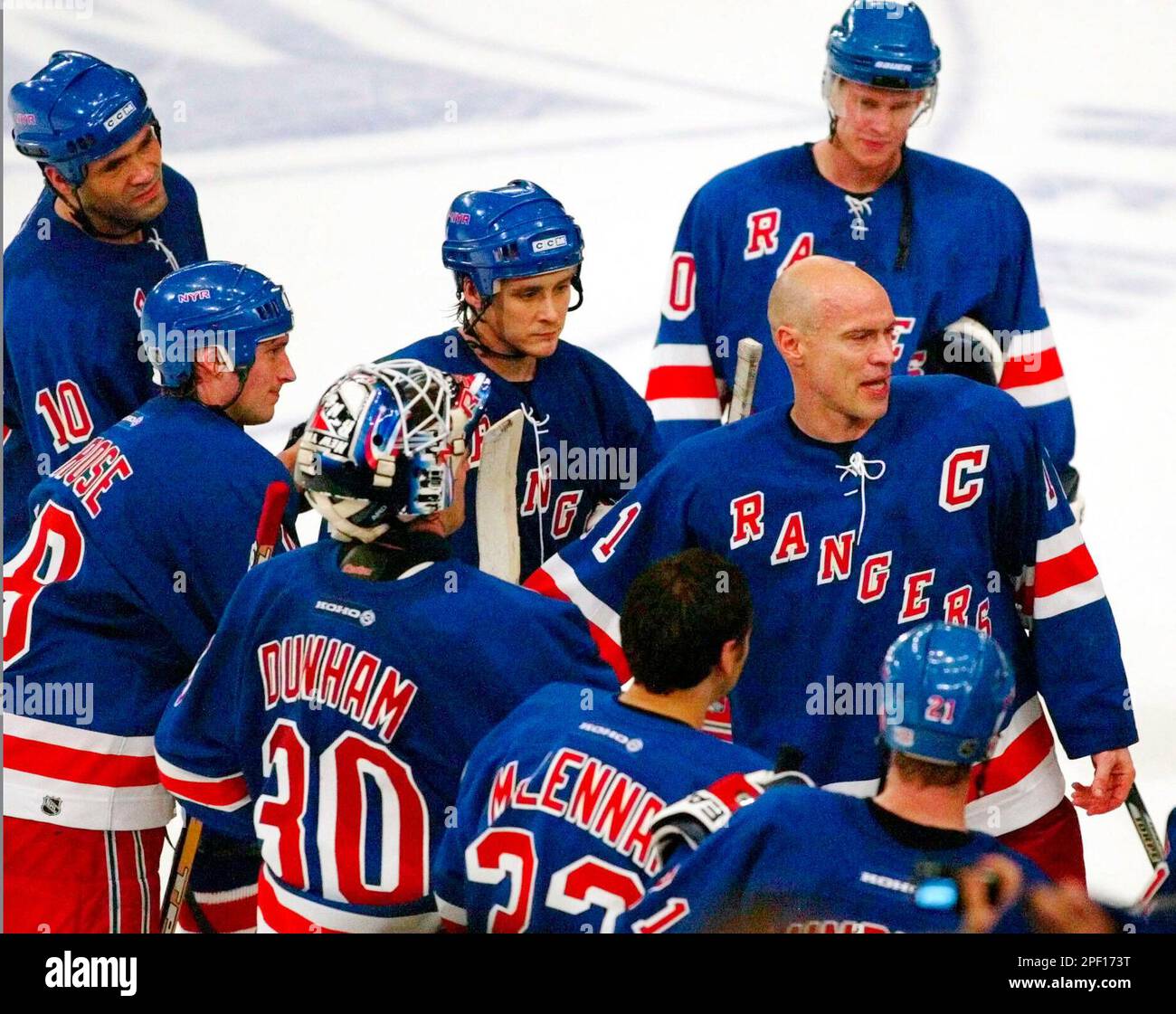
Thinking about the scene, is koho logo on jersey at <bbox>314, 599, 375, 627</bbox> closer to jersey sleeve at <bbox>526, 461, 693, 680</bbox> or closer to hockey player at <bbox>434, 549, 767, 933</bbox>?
hockey player at <bbox>434, 549, 767, 933</bbox>

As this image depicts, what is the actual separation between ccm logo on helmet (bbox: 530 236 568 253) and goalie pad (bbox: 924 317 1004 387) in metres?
0.68

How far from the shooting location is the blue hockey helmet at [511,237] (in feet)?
11.2

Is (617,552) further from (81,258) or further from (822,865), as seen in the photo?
(81,258)

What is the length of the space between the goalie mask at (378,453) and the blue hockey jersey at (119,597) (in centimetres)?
48

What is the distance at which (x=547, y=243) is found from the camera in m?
3.43

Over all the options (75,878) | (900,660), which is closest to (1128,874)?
(900,660)

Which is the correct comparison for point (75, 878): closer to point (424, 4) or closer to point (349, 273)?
point (349, 273)

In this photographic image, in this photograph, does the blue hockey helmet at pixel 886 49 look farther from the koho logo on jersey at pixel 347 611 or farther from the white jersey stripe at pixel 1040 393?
the koho logo on jersey at pixel 347 611

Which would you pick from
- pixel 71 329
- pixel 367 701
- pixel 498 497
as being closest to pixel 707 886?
pixel 367 701

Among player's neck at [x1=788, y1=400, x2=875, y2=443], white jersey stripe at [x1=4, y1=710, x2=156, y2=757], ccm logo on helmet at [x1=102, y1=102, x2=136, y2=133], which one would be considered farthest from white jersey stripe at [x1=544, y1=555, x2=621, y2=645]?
ccm logo on helmet at [x1=102, y1=102, x2=136, y2=133]

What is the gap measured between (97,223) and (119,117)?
0.22 meters

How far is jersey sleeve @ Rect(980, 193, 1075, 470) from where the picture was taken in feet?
12.0

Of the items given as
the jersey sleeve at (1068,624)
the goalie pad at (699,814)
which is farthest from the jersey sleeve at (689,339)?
the goalie pad at (699,814)
